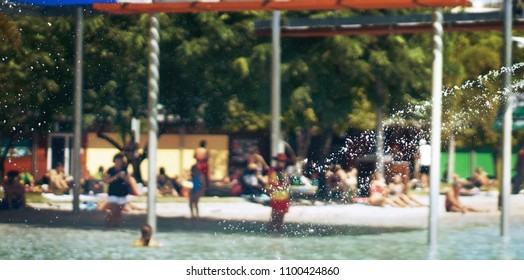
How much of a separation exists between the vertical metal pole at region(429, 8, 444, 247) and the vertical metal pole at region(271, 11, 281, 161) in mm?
1316

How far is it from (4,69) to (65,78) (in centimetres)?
67

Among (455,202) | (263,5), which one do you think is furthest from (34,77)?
(455,202)

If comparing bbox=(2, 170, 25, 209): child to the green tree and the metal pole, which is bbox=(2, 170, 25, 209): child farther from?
the metal pole

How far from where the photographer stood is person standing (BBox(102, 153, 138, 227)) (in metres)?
12.0

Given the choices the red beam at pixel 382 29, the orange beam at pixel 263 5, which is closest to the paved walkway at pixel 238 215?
the red beam at pixel 382 29

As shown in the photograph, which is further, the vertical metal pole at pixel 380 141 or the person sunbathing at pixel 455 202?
the person sunbathing at pixel 455 202

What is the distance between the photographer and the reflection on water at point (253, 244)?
1040cm

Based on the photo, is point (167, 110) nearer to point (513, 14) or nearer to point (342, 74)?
point (342, 74)

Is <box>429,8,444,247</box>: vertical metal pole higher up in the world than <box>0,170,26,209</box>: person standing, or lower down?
higher up

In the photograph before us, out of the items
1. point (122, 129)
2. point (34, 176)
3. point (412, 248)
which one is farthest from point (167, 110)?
point (412, 248)

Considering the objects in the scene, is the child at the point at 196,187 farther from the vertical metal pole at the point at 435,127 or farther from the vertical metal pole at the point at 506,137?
the vertical metal pole at the point at 506,137

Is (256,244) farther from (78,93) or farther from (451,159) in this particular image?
(451,159)

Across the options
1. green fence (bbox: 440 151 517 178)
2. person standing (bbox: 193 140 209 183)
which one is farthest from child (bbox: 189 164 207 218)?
green fence (bbox: 440 151 517 178)

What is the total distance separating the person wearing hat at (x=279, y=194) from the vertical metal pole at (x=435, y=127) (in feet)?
4.27
